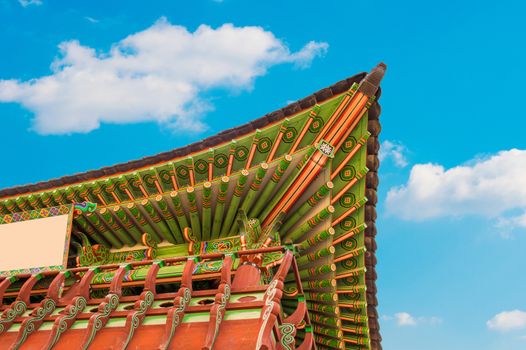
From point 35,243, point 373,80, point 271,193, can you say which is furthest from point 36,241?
point 373,80

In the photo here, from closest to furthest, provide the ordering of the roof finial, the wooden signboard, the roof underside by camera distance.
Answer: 1. the roof finial
2. the roof underside
3. the wooden signboard

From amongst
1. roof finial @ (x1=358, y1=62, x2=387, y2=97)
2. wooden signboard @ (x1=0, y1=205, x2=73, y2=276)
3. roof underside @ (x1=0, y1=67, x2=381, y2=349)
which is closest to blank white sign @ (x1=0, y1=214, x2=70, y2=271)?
wooden signboard @ (x1=0, y1=205, x2=73, y2=276)

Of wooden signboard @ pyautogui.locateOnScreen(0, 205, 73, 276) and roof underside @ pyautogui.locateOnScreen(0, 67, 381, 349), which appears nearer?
roof underside @ pyautogui.locateOnScreen(0, 67, 381, 349)

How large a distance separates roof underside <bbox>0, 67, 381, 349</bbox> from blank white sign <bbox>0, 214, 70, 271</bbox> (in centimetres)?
39

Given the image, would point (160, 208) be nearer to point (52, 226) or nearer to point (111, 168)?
point (111, 168)

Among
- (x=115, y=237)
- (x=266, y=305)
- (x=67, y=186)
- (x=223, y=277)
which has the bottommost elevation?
(x=266, y=305)

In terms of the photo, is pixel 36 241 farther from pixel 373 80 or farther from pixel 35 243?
pixel 373 80

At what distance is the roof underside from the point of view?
853cm

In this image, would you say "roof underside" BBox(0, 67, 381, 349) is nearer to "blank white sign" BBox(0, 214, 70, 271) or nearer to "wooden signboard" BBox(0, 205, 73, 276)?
"wooden signboard" BBox(0, 205, 73, 276)

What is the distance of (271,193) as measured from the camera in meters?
8.77

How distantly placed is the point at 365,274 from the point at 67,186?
621 cm

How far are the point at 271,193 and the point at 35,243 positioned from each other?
4446 millimetres

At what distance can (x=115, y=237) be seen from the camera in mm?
9641

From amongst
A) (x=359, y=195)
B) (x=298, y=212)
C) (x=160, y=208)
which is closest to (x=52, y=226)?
(x=160, y=208)
